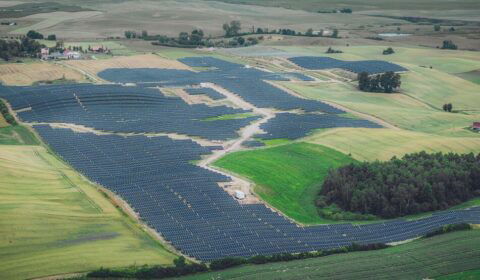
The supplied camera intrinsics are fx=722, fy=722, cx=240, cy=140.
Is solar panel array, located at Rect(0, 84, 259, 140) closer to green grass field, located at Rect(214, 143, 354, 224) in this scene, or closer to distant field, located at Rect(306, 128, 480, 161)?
green grass field, located at Rect(214, 143, 354, 224)

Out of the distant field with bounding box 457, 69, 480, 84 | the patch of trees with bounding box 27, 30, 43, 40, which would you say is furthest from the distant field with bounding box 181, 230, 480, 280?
the patch of trees with bounding box 27, 30, 43, 40

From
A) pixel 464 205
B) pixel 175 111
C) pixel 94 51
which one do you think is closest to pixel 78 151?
pixel 175 111

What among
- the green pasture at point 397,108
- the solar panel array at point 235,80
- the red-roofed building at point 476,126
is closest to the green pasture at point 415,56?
the green pasture at point 397,108

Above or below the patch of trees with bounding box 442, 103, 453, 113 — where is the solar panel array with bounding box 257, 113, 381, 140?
above

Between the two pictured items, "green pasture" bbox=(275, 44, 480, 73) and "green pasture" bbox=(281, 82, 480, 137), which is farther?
"green pasture" bbox=(275, 44, 480, 73)

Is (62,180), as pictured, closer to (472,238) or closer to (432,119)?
(472,238)

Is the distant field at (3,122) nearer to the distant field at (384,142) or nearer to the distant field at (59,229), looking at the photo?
the distant field at (59,229)
